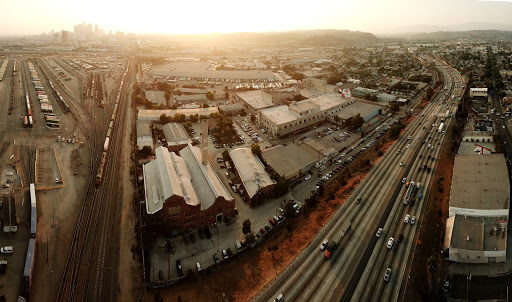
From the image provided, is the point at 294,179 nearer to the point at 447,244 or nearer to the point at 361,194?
the point at 361,194

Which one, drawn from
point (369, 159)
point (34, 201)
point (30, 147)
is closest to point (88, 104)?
point (30, 147)

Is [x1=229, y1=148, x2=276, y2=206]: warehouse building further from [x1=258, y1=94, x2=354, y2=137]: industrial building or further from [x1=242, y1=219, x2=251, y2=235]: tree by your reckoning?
[x1=258, y1=94, x2=354, y2=137]: industrial building

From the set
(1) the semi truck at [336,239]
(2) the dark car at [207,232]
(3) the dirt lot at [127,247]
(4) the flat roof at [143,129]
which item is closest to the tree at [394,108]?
(1) the semi truck at [336,239]

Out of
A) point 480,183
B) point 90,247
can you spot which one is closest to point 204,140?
point 90,247

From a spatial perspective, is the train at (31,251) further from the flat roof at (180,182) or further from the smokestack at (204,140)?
the smokestack at (204,140)

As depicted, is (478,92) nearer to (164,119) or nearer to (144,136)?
(164,119)
